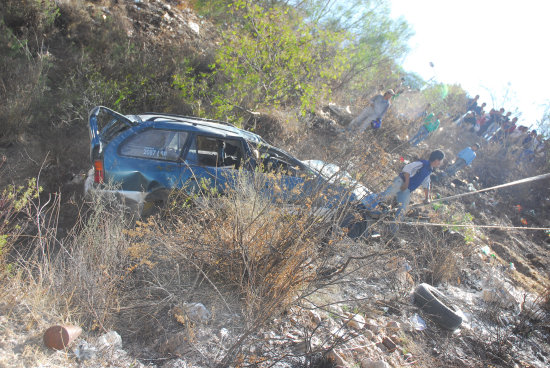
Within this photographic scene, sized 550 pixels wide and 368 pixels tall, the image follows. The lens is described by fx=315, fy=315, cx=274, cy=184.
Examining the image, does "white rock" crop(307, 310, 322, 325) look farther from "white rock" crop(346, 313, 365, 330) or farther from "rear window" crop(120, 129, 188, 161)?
"rear window" crop(120, 129, 188, 161)

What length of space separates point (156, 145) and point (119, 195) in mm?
795

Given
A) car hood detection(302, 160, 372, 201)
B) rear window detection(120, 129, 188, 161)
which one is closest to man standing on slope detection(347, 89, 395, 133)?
car hood detection(302, 160, 372, 201)

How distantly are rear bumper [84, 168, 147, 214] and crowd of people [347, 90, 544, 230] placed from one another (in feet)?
12.5

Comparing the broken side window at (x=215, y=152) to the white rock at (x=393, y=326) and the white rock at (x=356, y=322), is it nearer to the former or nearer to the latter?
the white rock at (x=356, y=322)

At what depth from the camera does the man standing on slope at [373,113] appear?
9156 mm

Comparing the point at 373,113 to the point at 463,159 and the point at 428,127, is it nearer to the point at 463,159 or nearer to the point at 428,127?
the point at 428,127

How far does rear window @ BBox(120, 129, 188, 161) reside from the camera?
4086mm

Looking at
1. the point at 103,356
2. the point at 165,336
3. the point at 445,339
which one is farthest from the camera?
the point at 445,339

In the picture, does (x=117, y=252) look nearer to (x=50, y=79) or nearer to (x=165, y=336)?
(x=165, y=336)

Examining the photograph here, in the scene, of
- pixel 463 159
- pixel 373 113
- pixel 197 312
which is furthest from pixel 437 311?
pixel 463 159

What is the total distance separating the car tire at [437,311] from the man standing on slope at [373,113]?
600 cm

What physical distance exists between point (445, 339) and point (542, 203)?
9.18 m

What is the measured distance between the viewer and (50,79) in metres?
7.02

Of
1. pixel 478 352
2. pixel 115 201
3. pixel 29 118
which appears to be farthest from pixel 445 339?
pixel 29 118
